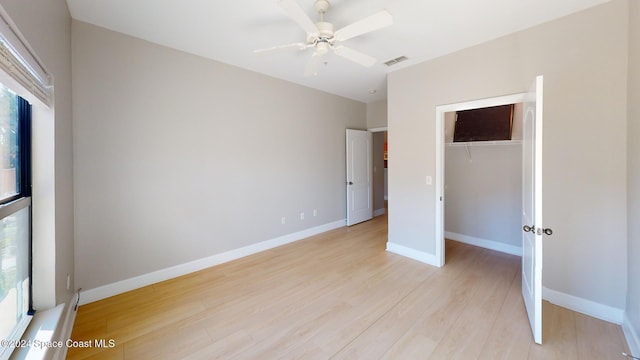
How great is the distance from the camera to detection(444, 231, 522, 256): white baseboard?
3586mm

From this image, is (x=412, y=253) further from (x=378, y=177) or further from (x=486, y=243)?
(x=378, y=177)

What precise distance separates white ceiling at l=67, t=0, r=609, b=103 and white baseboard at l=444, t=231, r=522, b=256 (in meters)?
2.89

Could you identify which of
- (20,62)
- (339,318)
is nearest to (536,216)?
(339,318)

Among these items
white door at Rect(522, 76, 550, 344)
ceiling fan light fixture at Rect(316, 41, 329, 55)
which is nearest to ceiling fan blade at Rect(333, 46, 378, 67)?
ceiling fan light fixture at Rect(316, 41, 329, 55)

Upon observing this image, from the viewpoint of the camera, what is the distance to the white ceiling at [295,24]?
6.95 ft

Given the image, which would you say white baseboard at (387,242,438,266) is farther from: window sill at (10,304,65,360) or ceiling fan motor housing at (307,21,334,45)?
window sill at (10,304,65,360)

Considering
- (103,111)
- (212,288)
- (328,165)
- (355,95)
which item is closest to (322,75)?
(355,95)

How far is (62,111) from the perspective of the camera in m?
1.95

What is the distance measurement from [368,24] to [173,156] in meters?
2.56

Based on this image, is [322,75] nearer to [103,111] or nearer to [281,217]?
[281,217]

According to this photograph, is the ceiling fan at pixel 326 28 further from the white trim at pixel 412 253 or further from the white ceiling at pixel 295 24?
the white trim at pixel 412 253

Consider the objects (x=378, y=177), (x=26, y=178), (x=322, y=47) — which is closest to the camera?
(x=26, y=178)

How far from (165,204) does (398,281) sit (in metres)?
2.90

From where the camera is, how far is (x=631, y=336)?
1845 mm
